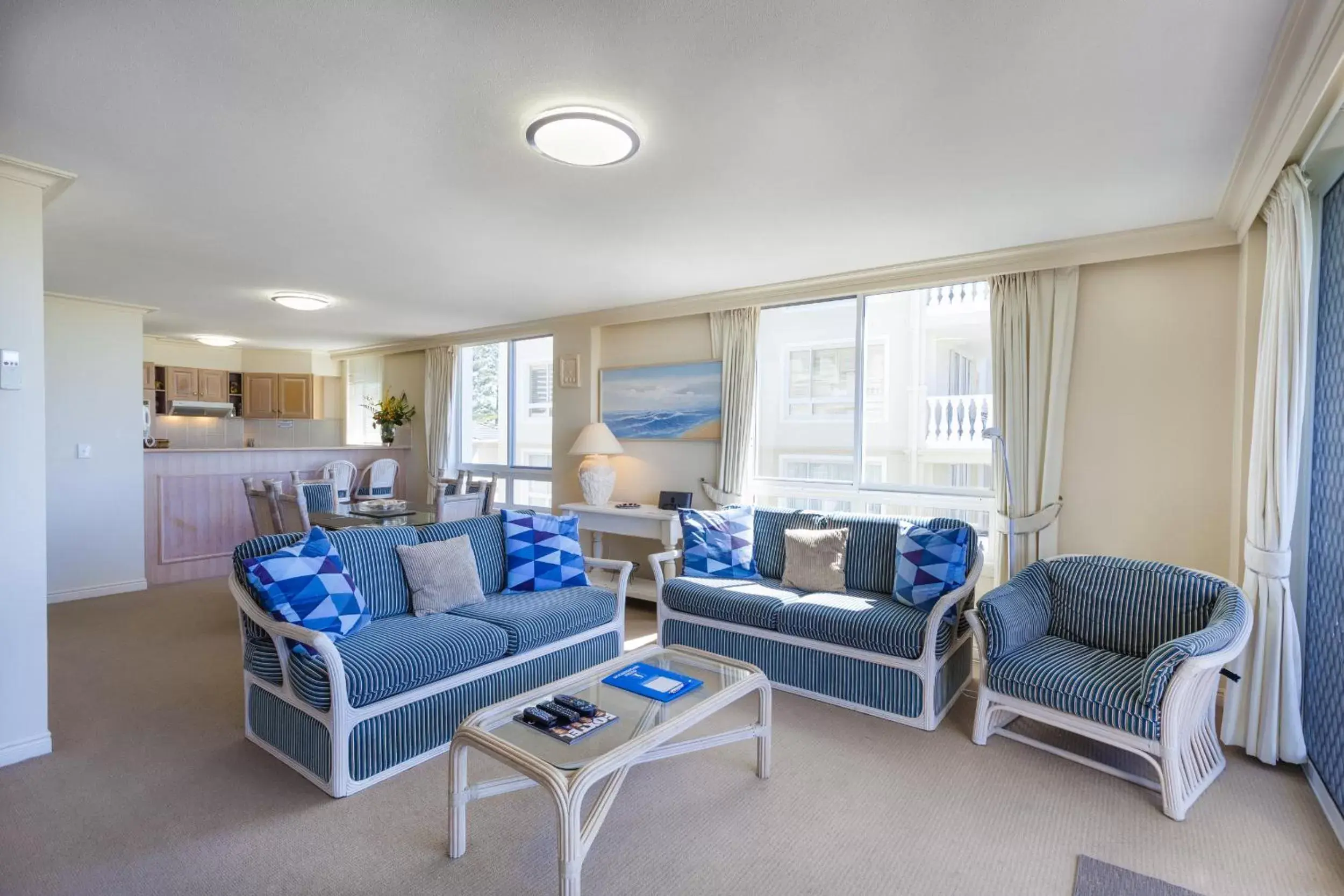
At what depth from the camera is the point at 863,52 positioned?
1.88 metres

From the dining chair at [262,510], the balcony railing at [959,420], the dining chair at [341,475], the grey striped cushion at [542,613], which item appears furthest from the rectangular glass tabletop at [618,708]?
the dining chair at [341,475]

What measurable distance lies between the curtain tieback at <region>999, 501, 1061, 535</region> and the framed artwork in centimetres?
376

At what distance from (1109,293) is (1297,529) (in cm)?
156

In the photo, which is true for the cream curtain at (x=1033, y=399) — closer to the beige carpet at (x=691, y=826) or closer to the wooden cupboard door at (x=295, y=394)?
the beige carpet at (x=691, y=826)

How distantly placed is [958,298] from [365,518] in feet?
14.2

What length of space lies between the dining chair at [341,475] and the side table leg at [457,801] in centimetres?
477

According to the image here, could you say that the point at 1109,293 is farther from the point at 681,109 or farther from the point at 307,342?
the point at 307,342

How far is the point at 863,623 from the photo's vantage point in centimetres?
322

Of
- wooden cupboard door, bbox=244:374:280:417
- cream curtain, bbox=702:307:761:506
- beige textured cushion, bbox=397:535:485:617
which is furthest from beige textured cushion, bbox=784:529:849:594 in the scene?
wooden cupboard door, bbox=244:374:280:417

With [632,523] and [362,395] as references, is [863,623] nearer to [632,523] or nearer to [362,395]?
[632,523]

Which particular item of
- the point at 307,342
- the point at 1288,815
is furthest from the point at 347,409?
the point at 1288,815

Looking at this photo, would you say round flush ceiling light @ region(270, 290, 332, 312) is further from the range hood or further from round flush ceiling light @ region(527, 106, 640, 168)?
the range hood

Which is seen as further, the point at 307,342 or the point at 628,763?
the point at 307,342

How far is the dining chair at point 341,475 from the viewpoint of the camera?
645 centimetres
